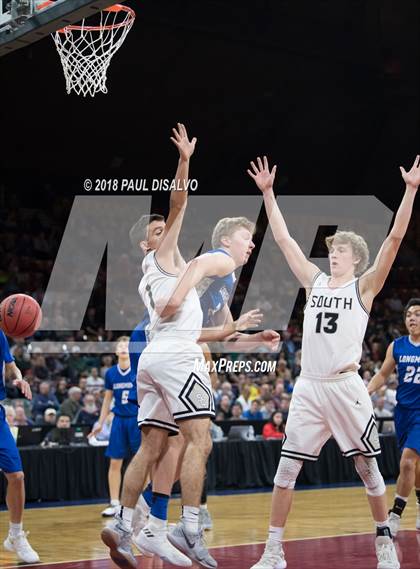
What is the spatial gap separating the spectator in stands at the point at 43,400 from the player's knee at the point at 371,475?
8.59 metres

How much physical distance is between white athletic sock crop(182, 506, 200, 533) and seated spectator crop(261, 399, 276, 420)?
922cm

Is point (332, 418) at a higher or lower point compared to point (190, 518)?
higher

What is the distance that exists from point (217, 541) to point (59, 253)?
42.2 feet

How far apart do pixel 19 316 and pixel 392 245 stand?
3.00 meters

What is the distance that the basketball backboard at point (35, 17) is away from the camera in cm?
723

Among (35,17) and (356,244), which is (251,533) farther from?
(35,17)

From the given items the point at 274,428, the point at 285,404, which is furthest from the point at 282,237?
the point at 285,404

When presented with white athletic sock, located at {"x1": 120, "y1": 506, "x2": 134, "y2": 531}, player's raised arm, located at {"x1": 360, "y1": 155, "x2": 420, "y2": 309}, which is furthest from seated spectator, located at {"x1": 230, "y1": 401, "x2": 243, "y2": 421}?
white athletic sock, located at {"x1": 120, "y1": 506, "x2": 134, "y2": 531}

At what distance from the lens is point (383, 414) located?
53.6ft

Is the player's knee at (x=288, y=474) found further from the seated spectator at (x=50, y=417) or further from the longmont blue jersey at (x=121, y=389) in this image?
the seated spectator at (x=50, y=417)

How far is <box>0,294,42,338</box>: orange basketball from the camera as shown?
24.7 ft

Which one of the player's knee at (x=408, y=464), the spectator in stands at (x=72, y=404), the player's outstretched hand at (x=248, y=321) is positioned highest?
the player's outstretched hand at (x=248, y=321)

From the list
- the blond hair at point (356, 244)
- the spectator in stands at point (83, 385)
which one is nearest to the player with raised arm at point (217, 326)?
the blond hair at point (356, 244)

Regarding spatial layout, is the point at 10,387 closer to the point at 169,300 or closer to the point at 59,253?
the point at 59,253
